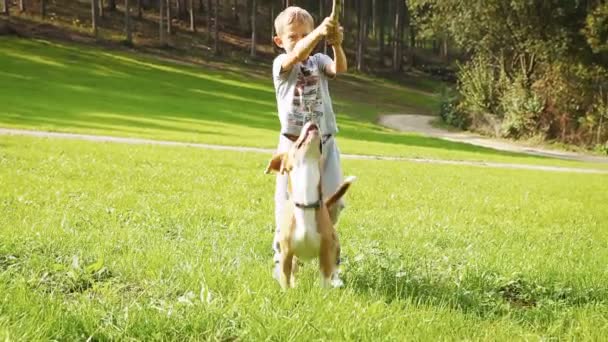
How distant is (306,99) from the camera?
186 inches

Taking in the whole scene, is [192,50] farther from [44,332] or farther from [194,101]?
[44,332]

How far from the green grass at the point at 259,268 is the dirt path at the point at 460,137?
22279mm

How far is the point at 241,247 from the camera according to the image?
595 cm

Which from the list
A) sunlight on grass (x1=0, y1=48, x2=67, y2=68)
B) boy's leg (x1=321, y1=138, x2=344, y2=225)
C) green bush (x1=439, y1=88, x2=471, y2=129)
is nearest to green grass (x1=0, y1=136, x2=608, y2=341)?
boy's leg (x1=321, y1=138, x2=344, y2=225)

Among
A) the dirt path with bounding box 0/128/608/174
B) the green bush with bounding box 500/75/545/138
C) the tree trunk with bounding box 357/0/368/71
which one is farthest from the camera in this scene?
the tree trunk with bounding box 357/0/368/71

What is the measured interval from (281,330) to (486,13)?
35913 millimetres

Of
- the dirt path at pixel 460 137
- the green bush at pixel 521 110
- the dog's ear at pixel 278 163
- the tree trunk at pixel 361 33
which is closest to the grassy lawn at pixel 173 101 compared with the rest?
the dirt path at pixel 460 137

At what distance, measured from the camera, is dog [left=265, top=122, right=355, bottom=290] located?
167 inches

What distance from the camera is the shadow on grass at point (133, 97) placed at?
28.9 meters

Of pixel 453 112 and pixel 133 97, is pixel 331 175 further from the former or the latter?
pixel 453 112

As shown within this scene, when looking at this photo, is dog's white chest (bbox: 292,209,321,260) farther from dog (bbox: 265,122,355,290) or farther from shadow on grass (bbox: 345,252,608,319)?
shadow on grass (bbox: 345,252,608,319)

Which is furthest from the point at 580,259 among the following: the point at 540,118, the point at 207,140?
the point at 540,118

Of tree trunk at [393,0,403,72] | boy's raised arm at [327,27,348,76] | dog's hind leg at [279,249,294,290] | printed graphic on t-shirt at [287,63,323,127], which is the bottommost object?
dog's hind leg at [279,249,294,290]

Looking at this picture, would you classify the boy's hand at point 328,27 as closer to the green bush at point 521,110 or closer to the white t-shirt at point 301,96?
the white t-shirt at point 301,96
